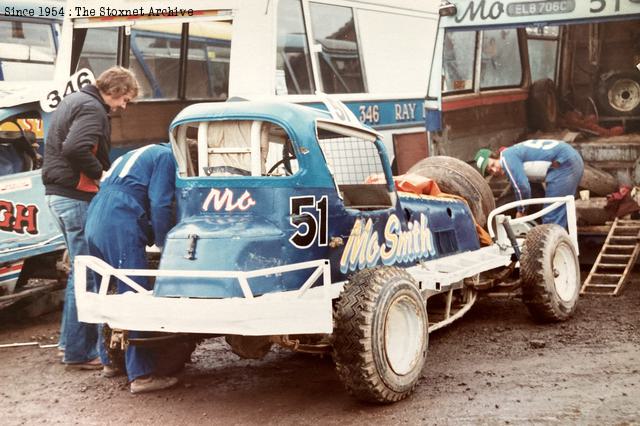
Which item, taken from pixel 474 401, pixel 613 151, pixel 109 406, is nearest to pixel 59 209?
pixel 109 406

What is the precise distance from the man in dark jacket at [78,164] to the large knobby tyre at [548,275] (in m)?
3.14

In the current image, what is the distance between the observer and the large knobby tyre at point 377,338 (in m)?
5.23

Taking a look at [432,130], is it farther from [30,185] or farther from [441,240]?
[30,185]

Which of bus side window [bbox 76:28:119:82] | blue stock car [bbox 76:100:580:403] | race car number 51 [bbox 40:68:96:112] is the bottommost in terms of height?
blue stock car [bbox 76:100:580:403]

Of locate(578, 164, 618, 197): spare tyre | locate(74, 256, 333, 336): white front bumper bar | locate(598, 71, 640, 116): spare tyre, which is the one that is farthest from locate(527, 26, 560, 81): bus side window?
locate(74, 256, 333, 336): white front bumper bar

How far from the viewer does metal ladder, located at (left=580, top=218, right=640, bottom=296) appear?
344 inches

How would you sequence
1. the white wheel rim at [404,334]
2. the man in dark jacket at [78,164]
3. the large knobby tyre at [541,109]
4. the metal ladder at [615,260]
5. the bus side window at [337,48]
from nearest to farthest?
the white wheel rim at [404,334] → the man in dark jacket at [78,164] → the metal ladder at [615,260] → the bus side window at [337,48] → the large knobby tyre at [541,109]

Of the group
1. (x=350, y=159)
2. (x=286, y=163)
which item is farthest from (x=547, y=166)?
(x=286, y=163)

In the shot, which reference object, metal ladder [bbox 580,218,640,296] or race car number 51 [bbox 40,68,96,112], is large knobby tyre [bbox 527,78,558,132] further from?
race car number 51 [bbox 40,68,96,112]

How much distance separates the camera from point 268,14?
8.90 metres

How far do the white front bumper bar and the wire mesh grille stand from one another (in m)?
3.55

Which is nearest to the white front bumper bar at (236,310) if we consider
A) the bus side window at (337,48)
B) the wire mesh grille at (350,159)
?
the wire mesh grille at (350,159)

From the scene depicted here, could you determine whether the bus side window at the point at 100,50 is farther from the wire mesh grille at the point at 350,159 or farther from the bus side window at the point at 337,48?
the wire mesh grille at the point at 350,159

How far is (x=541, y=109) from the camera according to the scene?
12203 mm
